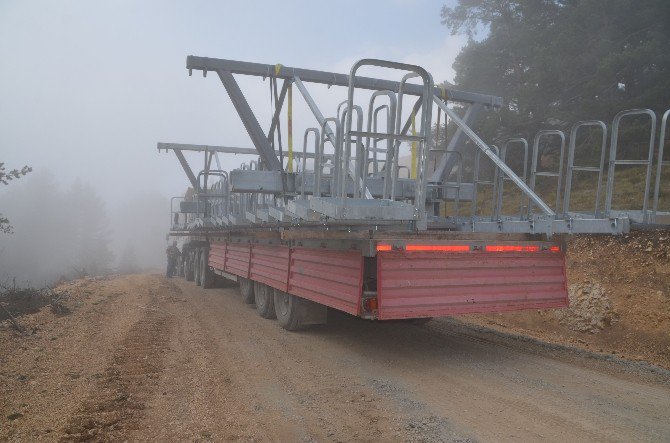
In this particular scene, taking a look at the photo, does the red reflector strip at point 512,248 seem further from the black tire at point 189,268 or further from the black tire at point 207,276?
the black tire at point 189,268

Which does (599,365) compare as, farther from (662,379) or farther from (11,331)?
(11,331)

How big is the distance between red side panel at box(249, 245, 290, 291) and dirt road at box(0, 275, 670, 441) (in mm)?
825

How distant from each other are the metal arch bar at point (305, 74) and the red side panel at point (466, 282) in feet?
14.3

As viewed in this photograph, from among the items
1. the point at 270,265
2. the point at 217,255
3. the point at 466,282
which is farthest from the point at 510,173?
the point at 217,255

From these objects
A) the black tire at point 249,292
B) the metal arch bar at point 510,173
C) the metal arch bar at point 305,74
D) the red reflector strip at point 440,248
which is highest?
the metal arch bar at point 305,74

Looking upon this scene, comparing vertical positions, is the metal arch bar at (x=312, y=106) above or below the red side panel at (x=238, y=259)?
above

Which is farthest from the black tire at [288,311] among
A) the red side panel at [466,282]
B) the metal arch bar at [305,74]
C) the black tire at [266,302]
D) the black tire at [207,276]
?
the black tire at [207,276]

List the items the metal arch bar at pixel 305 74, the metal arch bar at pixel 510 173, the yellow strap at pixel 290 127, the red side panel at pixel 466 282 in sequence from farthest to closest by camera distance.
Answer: the metal arch bar at pixel 305 74 → the yellow strap at pixel 290 127 → the metal arch bar at pixel 510 173 → the red side panel at pixel 466 282

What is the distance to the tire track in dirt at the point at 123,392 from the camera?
4.16 m

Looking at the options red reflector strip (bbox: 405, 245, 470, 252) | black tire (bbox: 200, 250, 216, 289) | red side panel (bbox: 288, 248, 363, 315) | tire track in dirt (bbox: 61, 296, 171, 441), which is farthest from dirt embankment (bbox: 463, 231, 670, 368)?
black tire (bbox: 200, 250, 216, 289)

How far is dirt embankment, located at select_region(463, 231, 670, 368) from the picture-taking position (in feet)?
27.6

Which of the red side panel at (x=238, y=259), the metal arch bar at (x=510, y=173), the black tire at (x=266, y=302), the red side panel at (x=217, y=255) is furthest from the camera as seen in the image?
the red side panel at (x=217, y=255)

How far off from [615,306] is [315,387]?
6.55m

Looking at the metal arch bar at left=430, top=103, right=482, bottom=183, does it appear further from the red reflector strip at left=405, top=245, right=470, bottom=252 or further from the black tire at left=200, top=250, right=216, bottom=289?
the black tire at left=200, top=250, right=216, bottom=289
